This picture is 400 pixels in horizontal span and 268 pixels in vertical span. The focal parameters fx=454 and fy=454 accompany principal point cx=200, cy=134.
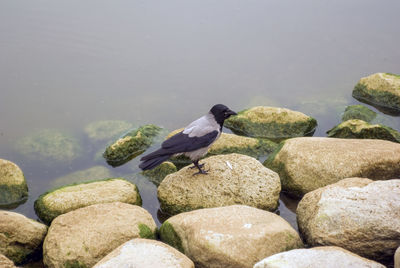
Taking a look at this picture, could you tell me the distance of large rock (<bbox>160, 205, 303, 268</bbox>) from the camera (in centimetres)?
464

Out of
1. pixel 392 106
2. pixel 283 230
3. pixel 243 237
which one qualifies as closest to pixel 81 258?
pixel 243 237

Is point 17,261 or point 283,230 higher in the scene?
point 283,230

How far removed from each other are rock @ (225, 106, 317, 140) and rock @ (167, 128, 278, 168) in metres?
0.64

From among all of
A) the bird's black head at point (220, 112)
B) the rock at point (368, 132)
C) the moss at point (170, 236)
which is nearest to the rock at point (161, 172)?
the bird's black head at point (220, 112)

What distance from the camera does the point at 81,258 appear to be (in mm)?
4977

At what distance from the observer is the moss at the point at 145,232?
211 inches

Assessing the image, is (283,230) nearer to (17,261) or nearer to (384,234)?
(384,234)

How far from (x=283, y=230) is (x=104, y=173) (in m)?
3.57

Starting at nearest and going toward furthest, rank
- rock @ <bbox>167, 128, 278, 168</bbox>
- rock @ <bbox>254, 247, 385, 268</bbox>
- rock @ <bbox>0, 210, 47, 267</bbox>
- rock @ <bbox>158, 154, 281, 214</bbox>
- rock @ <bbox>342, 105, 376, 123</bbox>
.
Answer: rock @ <bbox>254, 247, 385, 268</bbox>
rock @ <bbox>0, 210, 47, 267</bbox>
rock @ <bbox>158, 154, 281, 214</bbox>
rock @ <bbox>167, 128, 278, 168</bbox>
rock @ <bbox>342, 105, 376, 123</bbox>

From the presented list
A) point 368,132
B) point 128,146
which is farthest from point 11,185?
point 368,132

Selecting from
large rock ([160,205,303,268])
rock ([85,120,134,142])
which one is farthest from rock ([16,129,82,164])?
large rock ([160,205,303,268])

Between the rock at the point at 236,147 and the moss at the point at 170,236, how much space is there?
7.69 ft

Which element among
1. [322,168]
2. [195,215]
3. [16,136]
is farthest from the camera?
[16,136]

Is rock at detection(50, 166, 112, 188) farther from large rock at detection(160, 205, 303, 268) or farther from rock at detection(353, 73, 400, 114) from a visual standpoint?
rock at detection(353, 73, 400, 114)
